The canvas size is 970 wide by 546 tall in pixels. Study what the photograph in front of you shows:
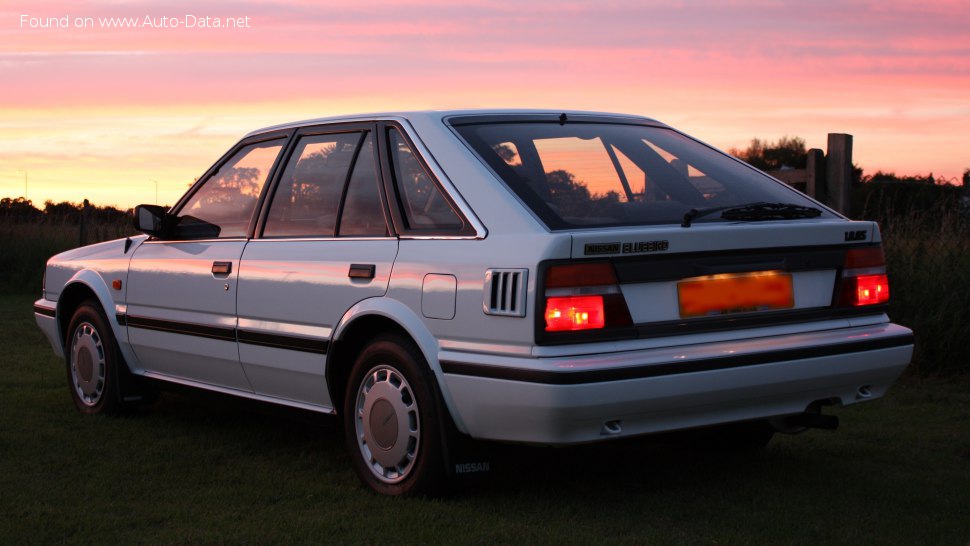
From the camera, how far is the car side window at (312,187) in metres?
5.34

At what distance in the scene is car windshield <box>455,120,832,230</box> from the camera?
4.53 meters

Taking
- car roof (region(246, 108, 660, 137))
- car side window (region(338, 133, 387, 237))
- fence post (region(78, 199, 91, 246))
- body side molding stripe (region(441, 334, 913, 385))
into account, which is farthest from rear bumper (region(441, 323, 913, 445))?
fence post (region(78, 199, 91, 246))

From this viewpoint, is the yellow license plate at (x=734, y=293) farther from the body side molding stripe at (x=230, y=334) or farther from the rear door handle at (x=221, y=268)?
the rear door handle at (x=221, y=268)

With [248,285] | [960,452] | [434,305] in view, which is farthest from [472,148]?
[960,452]

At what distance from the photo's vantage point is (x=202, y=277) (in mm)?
5922

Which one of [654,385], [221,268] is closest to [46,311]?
[221,268]

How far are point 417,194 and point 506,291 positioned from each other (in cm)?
89

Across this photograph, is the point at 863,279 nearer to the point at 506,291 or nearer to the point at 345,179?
the point at 506,291

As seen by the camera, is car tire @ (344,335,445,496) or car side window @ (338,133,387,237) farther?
car side window @ (338,133,387,237)

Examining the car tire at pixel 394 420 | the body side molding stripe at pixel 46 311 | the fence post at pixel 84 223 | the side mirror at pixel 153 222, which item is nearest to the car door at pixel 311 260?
the car tire at pixel 394 420

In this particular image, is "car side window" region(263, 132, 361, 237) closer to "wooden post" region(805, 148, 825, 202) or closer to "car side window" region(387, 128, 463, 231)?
"car side window" region(387, 128, 463, 231)

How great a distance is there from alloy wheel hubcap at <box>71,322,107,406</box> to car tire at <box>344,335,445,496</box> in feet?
8.28

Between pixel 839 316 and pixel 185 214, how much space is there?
355 cm

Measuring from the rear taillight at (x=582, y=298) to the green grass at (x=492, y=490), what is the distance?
0.74 m
